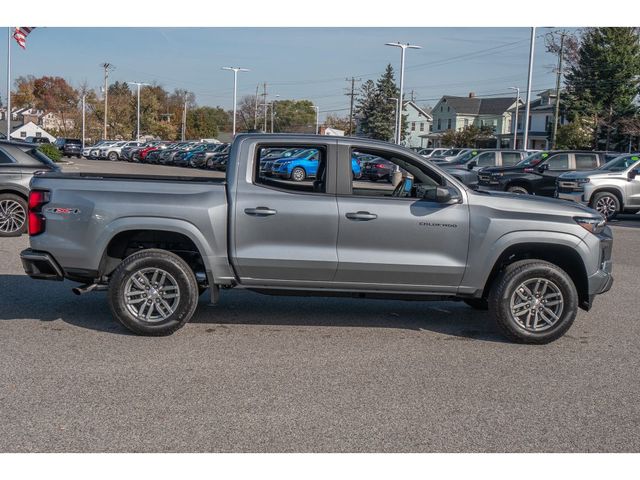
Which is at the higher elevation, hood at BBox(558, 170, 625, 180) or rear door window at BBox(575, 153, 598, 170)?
rear door window at BBox(575, 153, 598, 170)

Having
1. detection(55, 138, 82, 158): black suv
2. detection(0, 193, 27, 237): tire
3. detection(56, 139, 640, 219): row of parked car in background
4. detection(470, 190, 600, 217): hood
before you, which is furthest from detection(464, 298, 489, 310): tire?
detection(55, 138, 82, 158): black suv

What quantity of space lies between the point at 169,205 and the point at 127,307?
103 cm

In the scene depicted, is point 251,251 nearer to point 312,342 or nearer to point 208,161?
point 312,342

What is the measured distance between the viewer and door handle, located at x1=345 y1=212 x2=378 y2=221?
7.09 metres

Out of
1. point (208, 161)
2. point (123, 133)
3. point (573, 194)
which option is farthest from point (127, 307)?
point (123, 133)

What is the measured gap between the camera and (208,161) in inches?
2004

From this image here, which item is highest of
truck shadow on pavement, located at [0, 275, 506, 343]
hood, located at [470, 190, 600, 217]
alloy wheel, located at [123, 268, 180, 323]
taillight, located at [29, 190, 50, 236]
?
hood, located at [470, 190, 600, 217]

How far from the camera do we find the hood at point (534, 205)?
7.26 meters

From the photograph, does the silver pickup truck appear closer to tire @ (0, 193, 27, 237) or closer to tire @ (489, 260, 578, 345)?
tire @ (489, 260, 578, 345)

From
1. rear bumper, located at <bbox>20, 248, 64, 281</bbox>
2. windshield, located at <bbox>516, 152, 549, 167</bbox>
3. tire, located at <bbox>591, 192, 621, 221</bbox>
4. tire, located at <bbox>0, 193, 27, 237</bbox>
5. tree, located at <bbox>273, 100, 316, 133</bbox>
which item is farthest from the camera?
tree, located at <bbox>273, 100, 316, 133</bbox>

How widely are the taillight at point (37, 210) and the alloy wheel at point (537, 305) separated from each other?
449cm

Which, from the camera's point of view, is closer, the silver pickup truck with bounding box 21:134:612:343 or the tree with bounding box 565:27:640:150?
the silver pickup truck with bounding box 21:134:612:343

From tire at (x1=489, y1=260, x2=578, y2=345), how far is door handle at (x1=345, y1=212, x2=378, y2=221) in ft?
4.45

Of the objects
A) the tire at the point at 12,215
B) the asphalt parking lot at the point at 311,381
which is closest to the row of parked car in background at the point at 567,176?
the tire at the point at 12,215
